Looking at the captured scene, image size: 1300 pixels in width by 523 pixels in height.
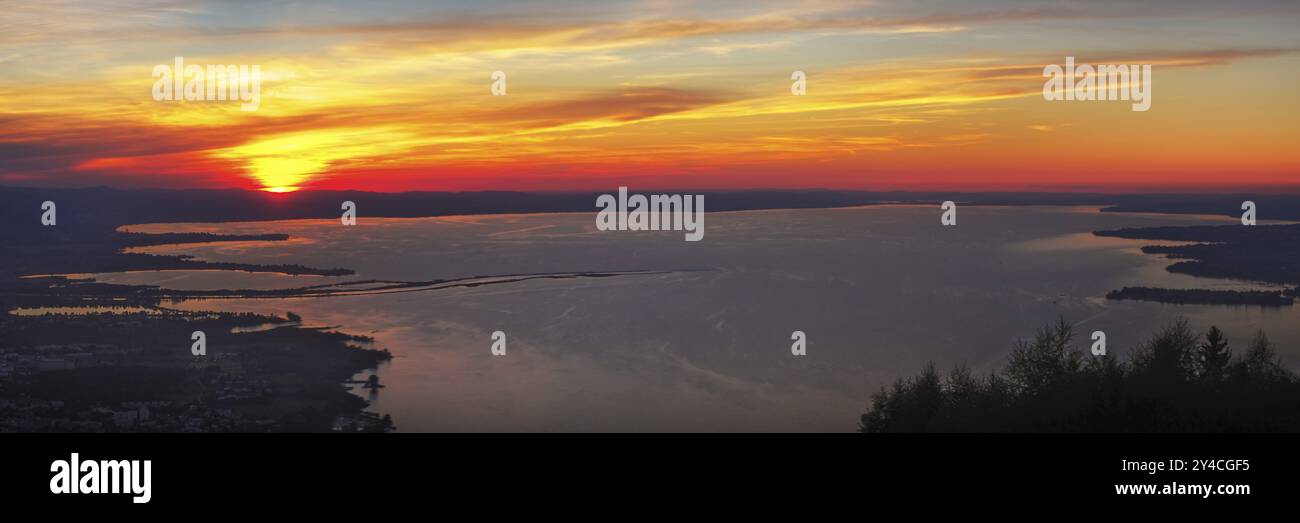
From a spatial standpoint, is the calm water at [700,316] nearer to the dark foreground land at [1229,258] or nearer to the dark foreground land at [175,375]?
the dark foreground land at [175,375]

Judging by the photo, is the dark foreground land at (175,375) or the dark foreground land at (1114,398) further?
the dark foreground land at (175,375)

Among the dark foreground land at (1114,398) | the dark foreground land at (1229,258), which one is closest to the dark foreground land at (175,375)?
the dark foreground land at (1114,398)

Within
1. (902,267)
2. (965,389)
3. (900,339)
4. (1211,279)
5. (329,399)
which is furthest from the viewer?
(902,267)

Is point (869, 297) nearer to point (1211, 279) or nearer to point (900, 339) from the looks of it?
point (900, 339)

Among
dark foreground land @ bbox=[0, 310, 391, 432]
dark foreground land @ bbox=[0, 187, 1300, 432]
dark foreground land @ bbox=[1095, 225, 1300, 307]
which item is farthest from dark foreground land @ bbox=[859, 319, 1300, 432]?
dark foreground land @ bbox=[1095, 225, 1300, 307]

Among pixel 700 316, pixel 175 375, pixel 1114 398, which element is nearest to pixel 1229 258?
pixel 700 316

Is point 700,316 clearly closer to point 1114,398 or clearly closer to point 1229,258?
point 1114,398

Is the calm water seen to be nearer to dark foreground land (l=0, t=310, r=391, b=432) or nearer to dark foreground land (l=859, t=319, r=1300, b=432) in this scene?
dark foreground land (l=0, t=310, r=391, b=432)
